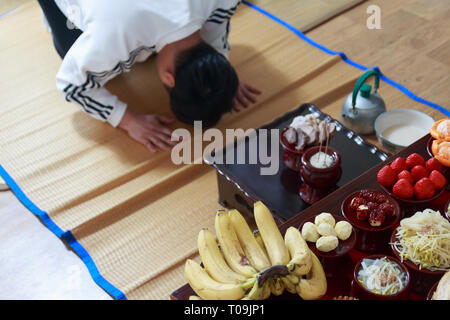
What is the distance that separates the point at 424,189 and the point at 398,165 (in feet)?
0.32

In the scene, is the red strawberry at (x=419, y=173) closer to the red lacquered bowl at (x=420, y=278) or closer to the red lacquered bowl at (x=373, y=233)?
the red lacquered bowl at (x=373, y=233)

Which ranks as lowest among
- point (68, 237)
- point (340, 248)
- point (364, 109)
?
point (68, 237)

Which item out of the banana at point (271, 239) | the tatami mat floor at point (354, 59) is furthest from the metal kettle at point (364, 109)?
the banana at point (271, 239)

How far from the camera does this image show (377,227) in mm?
1273

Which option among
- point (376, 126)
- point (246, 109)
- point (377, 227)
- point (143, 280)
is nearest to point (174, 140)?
point (246, 109)

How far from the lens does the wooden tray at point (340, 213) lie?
3.90ft

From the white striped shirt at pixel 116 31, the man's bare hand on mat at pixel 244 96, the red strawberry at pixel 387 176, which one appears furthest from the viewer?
the man's bare hand on mat at pixel 244 96

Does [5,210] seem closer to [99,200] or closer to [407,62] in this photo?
[99,200]

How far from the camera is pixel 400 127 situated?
2000 millimetres

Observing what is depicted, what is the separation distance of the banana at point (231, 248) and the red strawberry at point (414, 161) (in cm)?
55

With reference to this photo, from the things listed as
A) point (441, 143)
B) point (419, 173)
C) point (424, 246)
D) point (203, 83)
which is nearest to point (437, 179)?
point (419, 173)

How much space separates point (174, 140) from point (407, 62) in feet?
3.86

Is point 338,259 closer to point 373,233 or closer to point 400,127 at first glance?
point 373,233

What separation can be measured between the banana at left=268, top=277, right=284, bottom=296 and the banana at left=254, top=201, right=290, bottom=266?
0.12 feet
